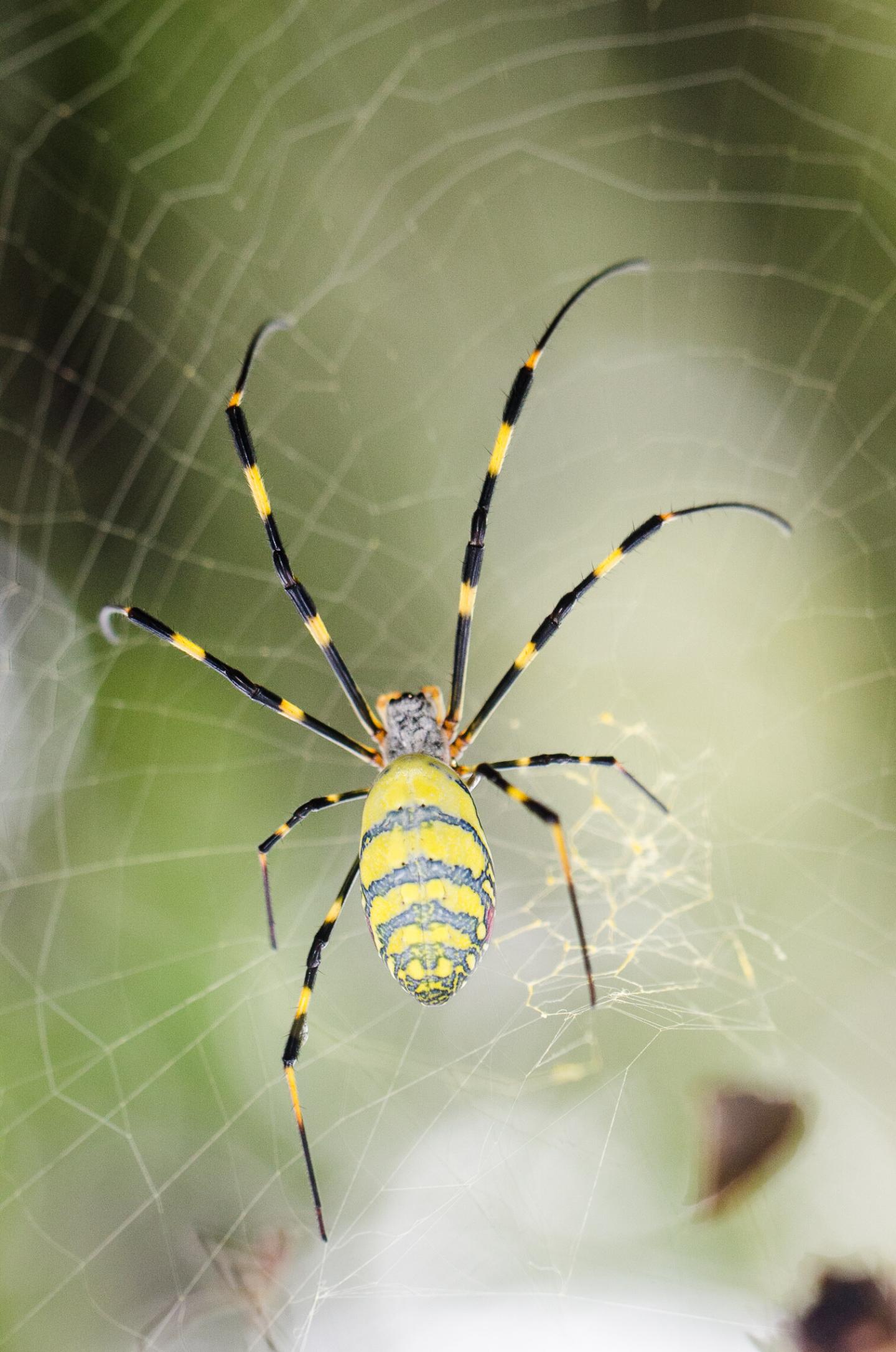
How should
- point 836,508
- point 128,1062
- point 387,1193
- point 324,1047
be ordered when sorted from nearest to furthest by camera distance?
point 387,1193, point 128,1062, point 324,1047, point 836,508

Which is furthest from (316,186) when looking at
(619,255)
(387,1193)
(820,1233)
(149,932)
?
(820,1233)

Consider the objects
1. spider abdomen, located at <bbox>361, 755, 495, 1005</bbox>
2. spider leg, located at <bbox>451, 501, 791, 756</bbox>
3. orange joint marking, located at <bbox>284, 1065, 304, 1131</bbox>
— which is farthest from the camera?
spider leg, located at <bbox>451, 501, 791, 756</bbox>

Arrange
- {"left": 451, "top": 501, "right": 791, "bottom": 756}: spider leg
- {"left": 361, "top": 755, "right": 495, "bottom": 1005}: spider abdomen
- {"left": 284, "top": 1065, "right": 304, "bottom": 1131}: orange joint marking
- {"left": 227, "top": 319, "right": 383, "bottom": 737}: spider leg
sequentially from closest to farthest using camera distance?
{"left": 361, "top": 755, "right": 495, "bottom": 1005}: spider abdomen
{"left": 284, "top": 1065, "right": 304, "bottom": 1131}: orange joint marking
{"left": 451, "top": 501, "right": 791, "bottom": 756}: spider leg
{"left": 227, "top": 319, "right": 383, "bottom": 737}: spider leg

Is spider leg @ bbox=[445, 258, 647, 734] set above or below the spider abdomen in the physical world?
above

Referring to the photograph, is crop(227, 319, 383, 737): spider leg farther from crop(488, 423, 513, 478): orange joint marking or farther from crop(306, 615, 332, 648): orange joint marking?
crop(488, 423, 513, 478): orange joint marking

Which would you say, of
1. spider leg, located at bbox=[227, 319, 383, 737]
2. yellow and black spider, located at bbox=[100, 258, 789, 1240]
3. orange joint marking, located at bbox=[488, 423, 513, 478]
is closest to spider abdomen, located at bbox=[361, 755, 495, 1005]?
yellow and black spider, located at bbox=[100, 258, 789, 1240]

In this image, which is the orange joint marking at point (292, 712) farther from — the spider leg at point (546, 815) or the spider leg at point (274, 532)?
the spider leg at point (546, 815)

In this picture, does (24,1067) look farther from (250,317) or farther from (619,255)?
(619,255)
